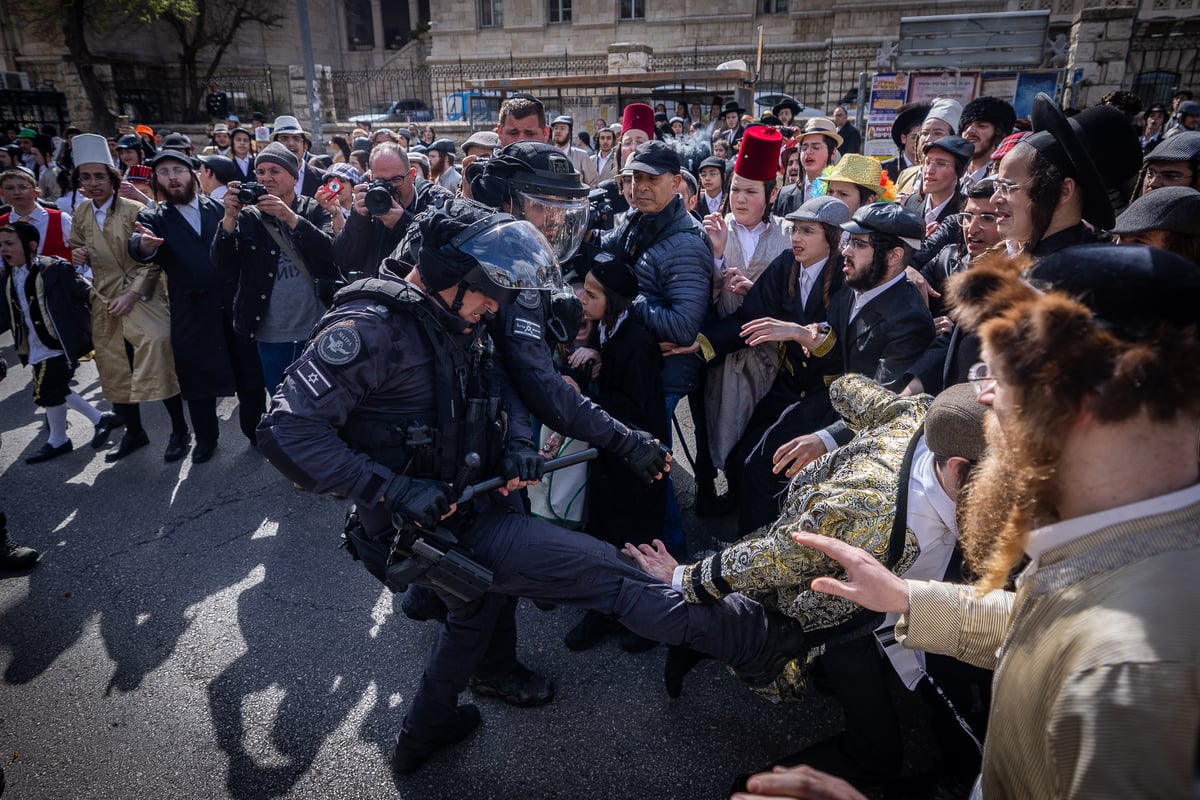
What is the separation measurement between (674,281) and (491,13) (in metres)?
30.7

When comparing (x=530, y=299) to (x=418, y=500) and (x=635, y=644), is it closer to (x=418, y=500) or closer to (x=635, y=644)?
(x=418, y=500)

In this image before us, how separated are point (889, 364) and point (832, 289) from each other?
66cm

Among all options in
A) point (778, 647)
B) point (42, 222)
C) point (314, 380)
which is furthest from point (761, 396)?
point (42, 222)

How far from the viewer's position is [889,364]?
305cm

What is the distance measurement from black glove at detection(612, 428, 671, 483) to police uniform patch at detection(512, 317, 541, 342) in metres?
0.58

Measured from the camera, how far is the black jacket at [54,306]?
4891 millimetres

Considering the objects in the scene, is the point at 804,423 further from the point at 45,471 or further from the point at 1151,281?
the point at 45,471

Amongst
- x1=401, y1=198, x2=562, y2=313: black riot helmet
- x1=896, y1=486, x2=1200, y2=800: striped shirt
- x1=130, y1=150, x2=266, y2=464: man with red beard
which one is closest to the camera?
x1=896, y1=486, x2=1200, y2=800: striped shirt

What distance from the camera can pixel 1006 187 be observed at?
2.63 meters

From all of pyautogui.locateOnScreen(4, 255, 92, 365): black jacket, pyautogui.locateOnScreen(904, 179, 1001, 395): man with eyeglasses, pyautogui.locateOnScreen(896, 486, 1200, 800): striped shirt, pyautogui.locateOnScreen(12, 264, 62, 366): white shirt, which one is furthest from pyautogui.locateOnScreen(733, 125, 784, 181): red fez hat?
pyautogui.locateOnScreen(12, 264, 62, 366): white shirt

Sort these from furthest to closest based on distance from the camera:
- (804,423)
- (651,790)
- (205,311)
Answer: (205,311) < (804,423) < (651,790)

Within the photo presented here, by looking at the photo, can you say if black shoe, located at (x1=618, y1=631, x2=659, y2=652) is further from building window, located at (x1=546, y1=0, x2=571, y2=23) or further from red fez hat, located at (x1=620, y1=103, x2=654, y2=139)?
building window, located at (x1=546, y1=0, x2=571, y2=23)

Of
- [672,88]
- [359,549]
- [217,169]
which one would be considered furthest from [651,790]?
[672,88]

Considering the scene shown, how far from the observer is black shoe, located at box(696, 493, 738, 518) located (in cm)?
427
